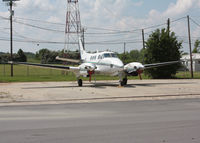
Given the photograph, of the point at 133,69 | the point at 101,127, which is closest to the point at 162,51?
the point at 133,69

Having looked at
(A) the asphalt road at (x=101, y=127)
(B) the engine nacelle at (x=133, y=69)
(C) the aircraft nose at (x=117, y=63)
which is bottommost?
(A) the asphalt road at (x=101, y=127)

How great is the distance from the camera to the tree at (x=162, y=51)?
123ft

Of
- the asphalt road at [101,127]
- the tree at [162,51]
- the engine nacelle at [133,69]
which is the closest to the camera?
the asphalt road at [101,127]

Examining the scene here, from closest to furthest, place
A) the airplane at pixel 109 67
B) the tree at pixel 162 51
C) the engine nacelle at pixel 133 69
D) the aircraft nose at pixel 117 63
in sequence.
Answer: the aircraft nose at pixel 117 63 < the airplane at pixel 109 67 < the engine nacelle at pixel 133 69 < the tree at pixel 162 51

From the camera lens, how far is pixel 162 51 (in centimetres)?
3766

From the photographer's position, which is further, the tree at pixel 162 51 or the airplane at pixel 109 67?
the tree at pixel 162 51

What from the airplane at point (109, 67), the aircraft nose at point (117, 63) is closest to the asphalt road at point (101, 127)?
the aircraft nose at point (117, 63)

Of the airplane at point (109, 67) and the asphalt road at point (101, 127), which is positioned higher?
A: the airplane at point (109, 67)

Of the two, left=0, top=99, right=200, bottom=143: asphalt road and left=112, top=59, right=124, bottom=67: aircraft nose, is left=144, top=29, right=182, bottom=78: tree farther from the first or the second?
left=0, top=99, right=200, bottom=143: asphalt road

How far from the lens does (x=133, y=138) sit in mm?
6086

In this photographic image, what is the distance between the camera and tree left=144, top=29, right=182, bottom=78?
37.5 meters

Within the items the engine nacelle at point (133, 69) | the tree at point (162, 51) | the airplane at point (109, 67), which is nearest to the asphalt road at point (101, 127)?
the airplane at point (109, 67)

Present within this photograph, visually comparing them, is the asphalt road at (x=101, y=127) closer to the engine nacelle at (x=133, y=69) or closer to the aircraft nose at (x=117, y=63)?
the aircraft nose at (x=117, y=63)

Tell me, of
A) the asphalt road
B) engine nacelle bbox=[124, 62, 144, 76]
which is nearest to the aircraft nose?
engine nacelle bbox=[124, 62, 144, 76]
